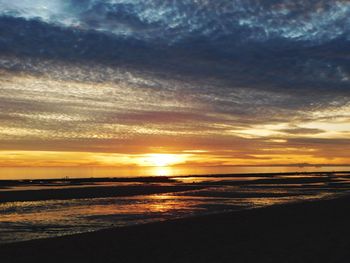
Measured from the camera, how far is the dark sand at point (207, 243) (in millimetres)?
16047

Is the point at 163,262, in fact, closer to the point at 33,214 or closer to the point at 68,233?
the point at 68,233

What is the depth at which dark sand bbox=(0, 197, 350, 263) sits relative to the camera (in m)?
16.0

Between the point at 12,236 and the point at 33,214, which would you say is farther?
the point at 33,214

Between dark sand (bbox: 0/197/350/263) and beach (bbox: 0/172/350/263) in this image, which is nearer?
dark sand (bbox: 0/197/350/263)

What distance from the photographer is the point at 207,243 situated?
19.2 metres

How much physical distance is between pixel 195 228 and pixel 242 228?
254 centimetres

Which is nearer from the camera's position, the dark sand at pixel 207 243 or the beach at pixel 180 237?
the dark sand at pixel 207 243

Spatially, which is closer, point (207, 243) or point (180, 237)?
point (207, 243)

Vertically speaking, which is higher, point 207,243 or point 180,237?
point 180,237

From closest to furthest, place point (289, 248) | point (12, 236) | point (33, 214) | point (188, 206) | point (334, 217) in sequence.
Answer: point (289, 248), point (12, 236), point (334, 217), point (33, 214), point (188, 206)

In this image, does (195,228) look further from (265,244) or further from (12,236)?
(12,236)

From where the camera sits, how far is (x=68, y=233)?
23.2 m

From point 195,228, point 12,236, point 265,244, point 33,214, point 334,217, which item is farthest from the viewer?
point 33,214

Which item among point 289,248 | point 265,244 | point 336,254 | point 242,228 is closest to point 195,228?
point 242,228
